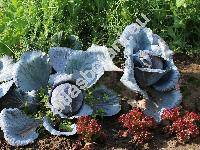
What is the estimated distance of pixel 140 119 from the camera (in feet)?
16.6

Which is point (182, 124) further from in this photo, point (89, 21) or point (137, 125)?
point (89, 21)

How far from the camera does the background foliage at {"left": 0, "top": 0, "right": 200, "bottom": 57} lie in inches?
232

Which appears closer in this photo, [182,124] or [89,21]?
[182,124]

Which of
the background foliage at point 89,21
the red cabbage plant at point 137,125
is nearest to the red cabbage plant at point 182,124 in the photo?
the red cabbage plant at point 137,125

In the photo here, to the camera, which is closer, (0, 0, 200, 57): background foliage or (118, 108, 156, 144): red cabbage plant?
(118, 108, 156, 144): red cabbage plant

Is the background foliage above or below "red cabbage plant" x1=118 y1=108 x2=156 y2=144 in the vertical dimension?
above

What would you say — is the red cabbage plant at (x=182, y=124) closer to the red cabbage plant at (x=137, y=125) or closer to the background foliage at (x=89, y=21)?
the red cabbage plant at (x=137, y=125)

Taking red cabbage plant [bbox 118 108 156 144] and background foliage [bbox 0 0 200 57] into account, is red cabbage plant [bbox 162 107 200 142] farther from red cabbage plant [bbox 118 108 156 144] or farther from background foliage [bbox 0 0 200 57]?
background foliage [bbox 0 0 200 57]

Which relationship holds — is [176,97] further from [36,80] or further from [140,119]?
[36,80]

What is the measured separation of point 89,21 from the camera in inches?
244

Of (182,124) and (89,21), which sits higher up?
(89,21)

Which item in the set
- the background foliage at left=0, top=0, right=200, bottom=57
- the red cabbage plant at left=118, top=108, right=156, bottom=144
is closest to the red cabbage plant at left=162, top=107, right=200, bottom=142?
the red cabbage plant at left=118, top=108, right=156, bottom=144

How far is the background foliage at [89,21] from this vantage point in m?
5.89

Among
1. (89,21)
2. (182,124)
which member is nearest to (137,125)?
(182,124)
